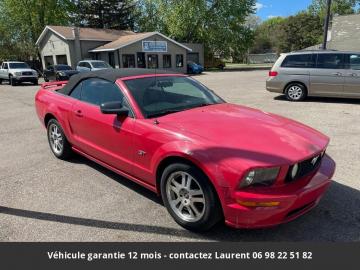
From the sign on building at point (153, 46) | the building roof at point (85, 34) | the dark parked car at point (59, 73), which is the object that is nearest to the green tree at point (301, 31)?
the sign on building at point (153, 46)

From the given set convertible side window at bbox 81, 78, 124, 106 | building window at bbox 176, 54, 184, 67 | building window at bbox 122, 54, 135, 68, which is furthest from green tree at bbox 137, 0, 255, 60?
convertible side window at bbox 81, 78, 124, 106

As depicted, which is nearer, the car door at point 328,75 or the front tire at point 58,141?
the front tire at point 58,141

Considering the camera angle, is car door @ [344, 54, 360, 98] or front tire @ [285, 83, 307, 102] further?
front tire @ [285, 83, 307, 102]

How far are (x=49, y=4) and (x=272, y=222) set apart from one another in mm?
48797

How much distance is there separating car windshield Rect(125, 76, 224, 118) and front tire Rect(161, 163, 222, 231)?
0.86 meters

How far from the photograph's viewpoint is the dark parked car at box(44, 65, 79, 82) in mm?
22938

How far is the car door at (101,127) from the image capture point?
155 inches

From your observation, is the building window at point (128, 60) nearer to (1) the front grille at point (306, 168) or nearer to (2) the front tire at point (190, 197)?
(2) the front tire at point (190, 197)

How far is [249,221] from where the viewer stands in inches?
114

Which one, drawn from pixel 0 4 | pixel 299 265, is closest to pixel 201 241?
pixel 299 265

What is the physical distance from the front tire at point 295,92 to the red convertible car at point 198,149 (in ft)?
24.5

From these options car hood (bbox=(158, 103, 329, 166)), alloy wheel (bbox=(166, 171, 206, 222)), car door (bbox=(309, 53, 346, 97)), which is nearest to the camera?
car hood (bbox=(158, 103, 329, 166))

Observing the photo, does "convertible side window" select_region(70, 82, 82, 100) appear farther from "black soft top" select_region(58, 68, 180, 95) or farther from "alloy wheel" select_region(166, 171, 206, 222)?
"alloy wheel" select_region(166, 171, 206, 222)

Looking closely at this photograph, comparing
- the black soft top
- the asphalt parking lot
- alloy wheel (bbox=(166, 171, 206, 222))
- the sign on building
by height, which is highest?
the sign on building
